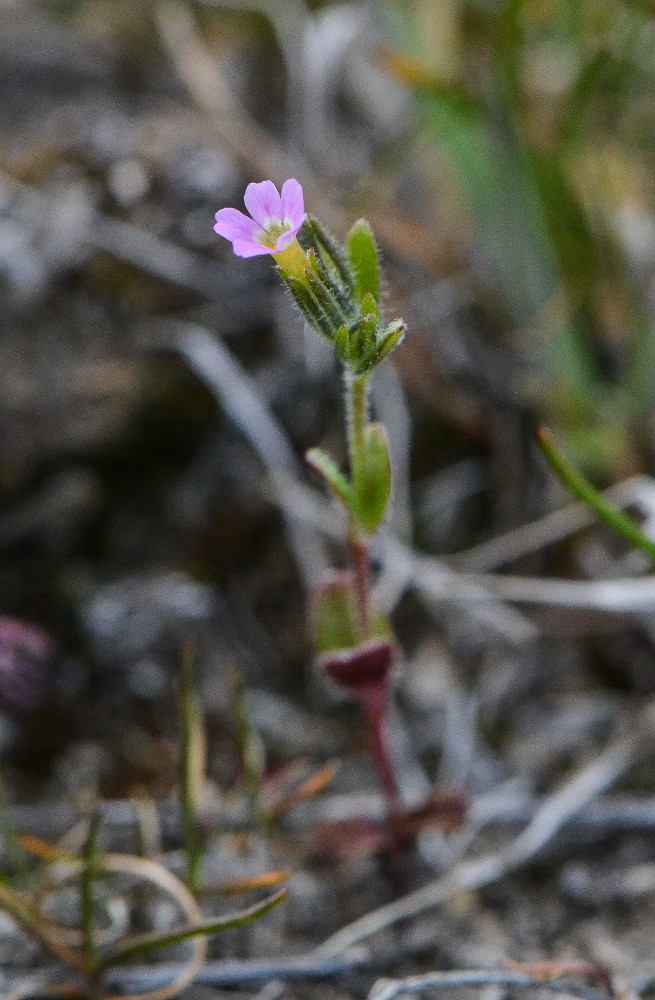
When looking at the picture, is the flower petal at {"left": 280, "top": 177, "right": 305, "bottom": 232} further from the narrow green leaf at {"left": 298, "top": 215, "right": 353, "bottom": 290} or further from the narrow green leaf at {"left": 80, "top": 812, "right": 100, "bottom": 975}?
the narrow green leaf at {"left": 80, "top": 812, "right": 100, "bottom": 975}

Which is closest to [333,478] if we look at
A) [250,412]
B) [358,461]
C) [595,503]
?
[358,461]

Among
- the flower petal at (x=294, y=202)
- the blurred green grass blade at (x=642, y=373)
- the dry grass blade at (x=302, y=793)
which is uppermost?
the flower petal at (x=294, y=202)

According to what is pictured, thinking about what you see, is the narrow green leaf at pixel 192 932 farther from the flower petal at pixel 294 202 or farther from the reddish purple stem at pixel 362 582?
the flower petal at pixel 294 202

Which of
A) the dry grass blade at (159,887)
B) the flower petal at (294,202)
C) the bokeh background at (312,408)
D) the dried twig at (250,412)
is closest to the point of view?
the flower petal at (294,202)

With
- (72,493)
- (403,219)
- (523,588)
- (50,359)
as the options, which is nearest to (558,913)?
(523,588)

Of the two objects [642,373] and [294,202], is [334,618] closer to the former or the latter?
[294,202]

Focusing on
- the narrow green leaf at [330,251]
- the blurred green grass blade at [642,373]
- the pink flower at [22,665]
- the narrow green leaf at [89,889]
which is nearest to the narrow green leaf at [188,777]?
the narrow green leaf at [89,889]

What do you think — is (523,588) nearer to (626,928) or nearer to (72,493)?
(626,928)
